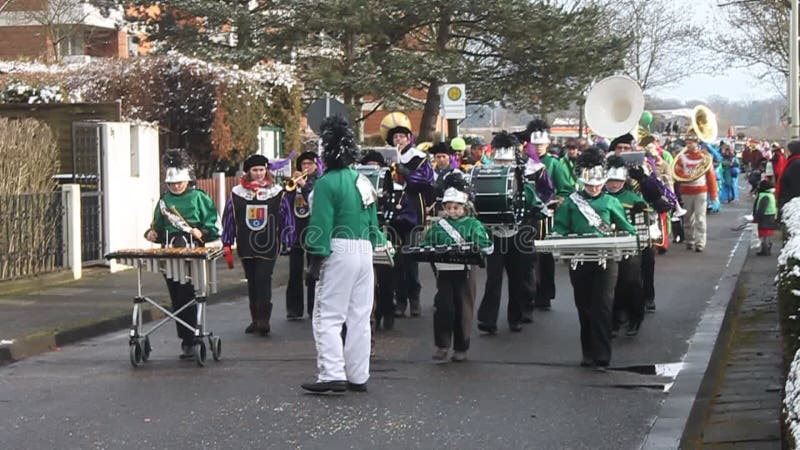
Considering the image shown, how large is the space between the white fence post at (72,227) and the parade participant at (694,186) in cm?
937

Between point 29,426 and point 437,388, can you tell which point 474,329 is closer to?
point 437,388

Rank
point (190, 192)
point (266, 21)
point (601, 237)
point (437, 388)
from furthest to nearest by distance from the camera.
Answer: point (266, 21) → point (190, 192) → point (601, 237) → point (437, 388)

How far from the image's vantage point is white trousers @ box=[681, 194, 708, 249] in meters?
20.3

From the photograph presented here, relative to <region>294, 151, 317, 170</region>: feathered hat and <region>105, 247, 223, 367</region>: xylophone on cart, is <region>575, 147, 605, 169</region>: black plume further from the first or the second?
<region>294, 151, 317, 170</region>: feathered hat

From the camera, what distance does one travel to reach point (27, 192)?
52.9 feet

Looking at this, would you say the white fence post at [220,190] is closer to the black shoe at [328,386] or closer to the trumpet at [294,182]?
the trumpet at [294,182]

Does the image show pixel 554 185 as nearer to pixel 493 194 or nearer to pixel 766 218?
pixel 493 194

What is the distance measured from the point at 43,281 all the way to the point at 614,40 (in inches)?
772

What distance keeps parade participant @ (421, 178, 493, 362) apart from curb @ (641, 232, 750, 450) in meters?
1.79

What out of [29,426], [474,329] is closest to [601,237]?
[474,329]

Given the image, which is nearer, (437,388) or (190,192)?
(437,388)

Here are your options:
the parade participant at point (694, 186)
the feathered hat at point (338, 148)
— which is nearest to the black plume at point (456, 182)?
the feathered hat at point (338, 148)

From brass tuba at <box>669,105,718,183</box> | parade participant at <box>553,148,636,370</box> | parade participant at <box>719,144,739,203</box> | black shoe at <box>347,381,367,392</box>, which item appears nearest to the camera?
black shoe at <box>347,381,367,392</box>

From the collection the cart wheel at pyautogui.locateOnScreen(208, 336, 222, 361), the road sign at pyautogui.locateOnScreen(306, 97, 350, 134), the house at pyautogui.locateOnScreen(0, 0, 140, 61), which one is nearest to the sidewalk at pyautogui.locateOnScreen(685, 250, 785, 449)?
the cart wheel at pyautogui.locateOnScreen(208, 336, 222, 361)
